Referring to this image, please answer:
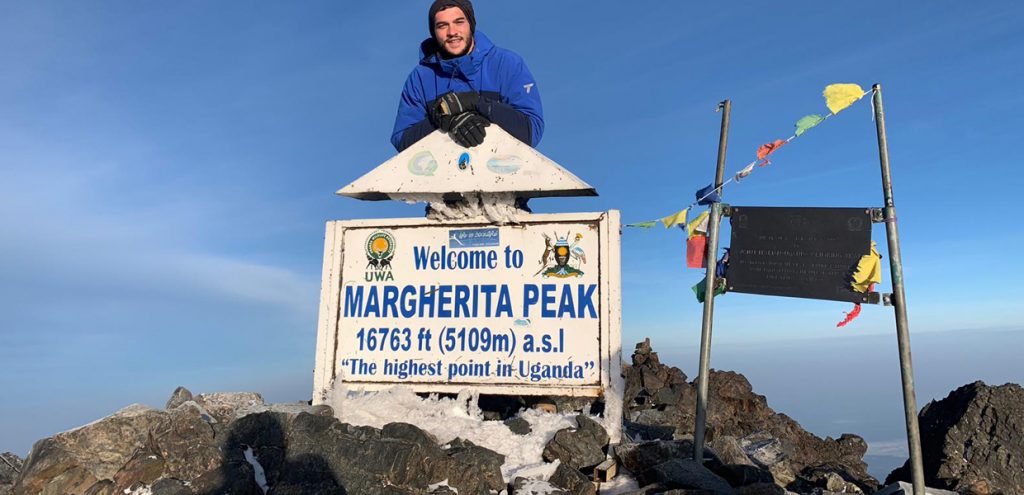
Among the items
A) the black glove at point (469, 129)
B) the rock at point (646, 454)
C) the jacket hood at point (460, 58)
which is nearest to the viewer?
the rock at point (646, 454)

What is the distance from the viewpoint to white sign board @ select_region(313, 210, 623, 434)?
21.7ft

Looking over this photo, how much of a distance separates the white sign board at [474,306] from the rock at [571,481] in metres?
0.99

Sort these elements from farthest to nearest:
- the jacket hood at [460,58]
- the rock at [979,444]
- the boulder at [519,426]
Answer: the jacket hood at [460,58], the rock at [979,444], the boulder at [519,426]

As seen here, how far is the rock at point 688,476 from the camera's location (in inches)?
203

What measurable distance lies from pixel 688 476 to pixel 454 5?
5333mm

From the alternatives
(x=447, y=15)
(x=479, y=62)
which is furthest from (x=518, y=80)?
(x=447, y=15)

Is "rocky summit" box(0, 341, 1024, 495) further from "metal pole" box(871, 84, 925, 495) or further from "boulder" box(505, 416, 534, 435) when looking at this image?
"metal pole" box(871, 84, 925, 495)

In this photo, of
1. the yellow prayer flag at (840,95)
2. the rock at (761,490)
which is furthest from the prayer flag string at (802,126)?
the rock at (761,490)

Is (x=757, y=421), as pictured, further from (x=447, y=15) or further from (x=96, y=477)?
(x=96, y=477)

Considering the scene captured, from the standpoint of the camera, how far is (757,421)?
11.1m

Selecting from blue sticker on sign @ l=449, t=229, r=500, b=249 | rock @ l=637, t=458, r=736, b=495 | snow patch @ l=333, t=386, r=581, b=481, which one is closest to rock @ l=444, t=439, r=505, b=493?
snow patch @ l=333, t=386, r=581, b=481

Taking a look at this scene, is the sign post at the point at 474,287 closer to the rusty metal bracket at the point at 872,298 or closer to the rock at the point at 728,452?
the rock at the point at 728,452

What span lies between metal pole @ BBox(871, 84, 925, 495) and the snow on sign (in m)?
2.26

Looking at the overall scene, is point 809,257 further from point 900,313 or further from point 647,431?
point 647,431
